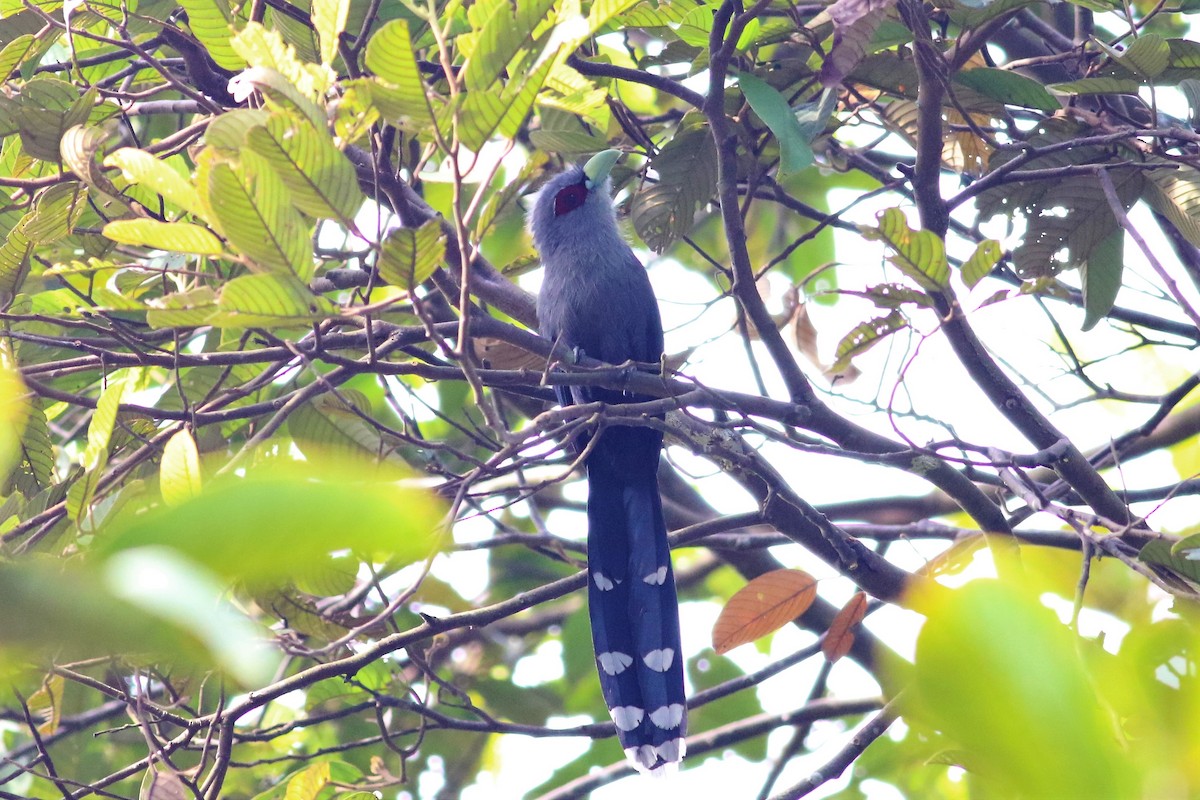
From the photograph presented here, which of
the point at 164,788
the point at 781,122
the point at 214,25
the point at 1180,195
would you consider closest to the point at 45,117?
the point at 214,25

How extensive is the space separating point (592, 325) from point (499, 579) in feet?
5.56

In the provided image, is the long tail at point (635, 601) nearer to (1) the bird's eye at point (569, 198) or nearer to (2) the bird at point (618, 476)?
(2) the bird at point (618, 476)

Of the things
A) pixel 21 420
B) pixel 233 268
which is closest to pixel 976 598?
pixel 21 420

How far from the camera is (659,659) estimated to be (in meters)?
3.32

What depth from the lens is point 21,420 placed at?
2359 mm

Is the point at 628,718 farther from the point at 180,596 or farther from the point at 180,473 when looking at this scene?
A: the point at 180,596

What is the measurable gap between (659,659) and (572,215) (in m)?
1.78

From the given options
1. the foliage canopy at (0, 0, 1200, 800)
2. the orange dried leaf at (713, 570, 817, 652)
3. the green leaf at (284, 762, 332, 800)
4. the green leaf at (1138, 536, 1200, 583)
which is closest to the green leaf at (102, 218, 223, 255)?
the foliage canopy at (0, 0, 1200, 800)

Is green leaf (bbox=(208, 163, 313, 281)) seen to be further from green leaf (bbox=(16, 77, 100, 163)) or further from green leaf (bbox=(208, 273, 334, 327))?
green leaf (bbox=(16, 77, 100, 163))

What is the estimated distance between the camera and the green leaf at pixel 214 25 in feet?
8.02

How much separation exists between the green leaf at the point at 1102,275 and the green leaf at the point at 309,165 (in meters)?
2.10

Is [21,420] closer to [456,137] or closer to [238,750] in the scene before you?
[456,137]

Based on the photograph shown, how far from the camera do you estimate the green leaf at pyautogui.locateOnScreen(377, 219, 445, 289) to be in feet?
5.58

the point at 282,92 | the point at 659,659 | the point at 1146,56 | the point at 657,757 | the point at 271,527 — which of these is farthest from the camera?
the point at 659,659
